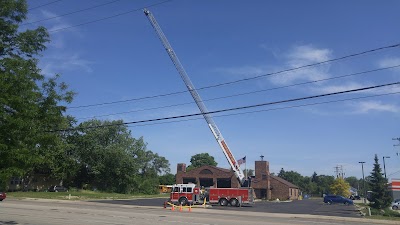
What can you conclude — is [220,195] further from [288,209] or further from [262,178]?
[262,178]

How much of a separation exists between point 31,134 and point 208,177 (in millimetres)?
71241

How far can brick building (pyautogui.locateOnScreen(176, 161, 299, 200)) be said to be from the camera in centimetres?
7812

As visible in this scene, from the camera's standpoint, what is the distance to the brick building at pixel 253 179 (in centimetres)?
7812

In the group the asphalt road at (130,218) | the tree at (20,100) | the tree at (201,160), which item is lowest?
the asphalt road at (130,218)

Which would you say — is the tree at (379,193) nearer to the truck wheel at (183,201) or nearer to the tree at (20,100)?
the truck wheel at (183,201)

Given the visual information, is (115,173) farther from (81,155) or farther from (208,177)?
(208,177)

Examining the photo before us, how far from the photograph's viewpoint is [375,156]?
54125 millimetres

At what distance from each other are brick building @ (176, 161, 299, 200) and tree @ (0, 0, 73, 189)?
66122 mm

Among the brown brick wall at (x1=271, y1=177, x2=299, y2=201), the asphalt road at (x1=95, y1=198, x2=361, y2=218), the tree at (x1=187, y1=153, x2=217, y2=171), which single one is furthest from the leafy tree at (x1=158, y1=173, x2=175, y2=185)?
the asphalt road at (x1=95, y1=198, x2=361, y2=218)

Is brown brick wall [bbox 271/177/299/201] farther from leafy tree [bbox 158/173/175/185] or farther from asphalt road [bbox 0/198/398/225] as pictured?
leafy tree [bbox 158/173/175/185]

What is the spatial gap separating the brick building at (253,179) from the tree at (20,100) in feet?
217

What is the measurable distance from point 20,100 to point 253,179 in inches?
2825

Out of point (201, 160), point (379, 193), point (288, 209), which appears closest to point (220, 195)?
point (288, 209)

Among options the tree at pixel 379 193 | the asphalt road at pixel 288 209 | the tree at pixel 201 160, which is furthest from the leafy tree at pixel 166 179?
the tree at pixel 379 193
